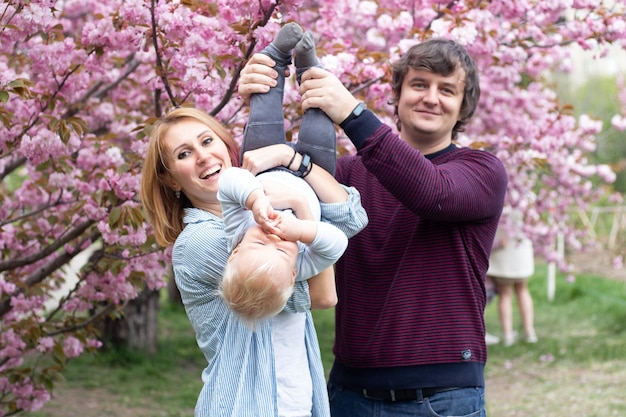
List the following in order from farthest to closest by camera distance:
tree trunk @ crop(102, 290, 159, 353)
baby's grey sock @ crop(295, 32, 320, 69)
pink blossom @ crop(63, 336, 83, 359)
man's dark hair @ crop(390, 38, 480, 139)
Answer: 1. tree trunk @ crop(102, 290, 159, 353)
2. pink blossom @ crop(63, 336, 83, 359)
3. man's dark hair @ crop(390, 38, 480, 139)
4. baby's grey sock @ crop(295, 32, 320, 69)

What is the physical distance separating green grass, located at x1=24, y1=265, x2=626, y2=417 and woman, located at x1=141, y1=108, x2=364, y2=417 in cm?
350

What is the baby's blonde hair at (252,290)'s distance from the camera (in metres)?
1.69

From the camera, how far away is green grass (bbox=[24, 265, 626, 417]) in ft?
19.2

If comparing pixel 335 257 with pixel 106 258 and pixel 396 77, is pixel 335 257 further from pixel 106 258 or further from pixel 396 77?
pixel 106 258

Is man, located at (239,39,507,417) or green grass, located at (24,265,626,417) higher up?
man, located at (239,39,507,417)

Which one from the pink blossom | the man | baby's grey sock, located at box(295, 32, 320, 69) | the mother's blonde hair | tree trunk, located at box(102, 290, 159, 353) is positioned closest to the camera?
baby's grey sock, located at box(295, 32, 320, 69)

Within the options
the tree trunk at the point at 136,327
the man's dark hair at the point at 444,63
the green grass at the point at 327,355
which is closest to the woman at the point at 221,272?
the man's dark hair at the point at 444,63

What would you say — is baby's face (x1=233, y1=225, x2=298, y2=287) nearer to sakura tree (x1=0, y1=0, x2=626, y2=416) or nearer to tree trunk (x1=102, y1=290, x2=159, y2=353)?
sakura tree (x1=0, y1=0, x2=626, y2=416)

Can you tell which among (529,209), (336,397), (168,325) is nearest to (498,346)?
(529,209)

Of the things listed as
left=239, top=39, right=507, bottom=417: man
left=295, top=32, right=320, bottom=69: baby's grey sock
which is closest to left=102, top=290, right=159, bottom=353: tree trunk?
left=239, top=39, right=507, bottom=417: man

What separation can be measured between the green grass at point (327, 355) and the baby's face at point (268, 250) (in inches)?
149

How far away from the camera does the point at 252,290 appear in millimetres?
1695

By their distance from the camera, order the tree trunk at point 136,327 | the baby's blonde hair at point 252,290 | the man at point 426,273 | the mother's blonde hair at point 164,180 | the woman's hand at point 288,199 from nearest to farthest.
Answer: the baby's blonde hair at point 252,290 < the woman's hand at point 288,199 < the mother's blonde hair at point 164,180 < the man at point 426,273 < the tree trunk at point 136,327

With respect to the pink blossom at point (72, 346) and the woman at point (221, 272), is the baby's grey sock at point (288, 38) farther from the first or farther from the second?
the pink blossom at point (72, 346)
